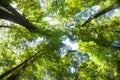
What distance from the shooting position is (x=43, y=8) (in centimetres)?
1392

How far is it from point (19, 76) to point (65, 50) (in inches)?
120

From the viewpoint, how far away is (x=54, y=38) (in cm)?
1019

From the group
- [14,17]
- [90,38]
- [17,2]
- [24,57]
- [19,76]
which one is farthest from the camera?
[24,57]

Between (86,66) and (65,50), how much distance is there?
315 centimetres

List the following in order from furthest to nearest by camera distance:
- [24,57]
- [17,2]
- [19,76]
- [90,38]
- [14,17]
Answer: [24,57]
[19,76]
[17,2]
[90,38]
[14,17]

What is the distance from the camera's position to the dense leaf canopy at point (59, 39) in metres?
10.7

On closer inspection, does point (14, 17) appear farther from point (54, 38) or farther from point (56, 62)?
point (56, 62)

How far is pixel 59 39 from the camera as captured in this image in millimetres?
10273

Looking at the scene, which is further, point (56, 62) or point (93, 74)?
point (93, 74)

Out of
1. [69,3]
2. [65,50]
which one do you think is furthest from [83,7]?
[65,50]

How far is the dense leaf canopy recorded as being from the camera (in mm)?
10672

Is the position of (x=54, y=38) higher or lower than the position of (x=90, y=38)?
lower

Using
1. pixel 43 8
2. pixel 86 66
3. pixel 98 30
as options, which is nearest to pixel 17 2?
pixel 43 8

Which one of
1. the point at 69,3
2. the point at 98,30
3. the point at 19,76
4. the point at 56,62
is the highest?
the point at 69,3
